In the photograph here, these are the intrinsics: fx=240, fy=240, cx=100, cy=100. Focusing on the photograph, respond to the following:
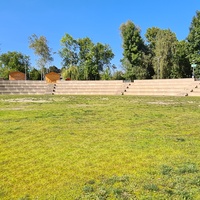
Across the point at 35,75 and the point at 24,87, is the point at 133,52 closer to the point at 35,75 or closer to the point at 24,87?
the point at 24,87

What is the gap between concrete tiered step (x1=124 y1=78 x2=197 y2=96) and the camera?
22414mm

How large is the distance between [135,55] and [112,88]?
17725mm

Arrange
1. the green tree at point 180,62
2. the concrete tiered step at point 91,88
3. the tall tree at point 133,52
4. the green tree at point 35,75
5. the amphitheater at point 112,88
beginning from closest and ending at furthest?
the amphitheater at point 112,88 < the concrete tiered step at point 91,88 < the green tree at point 180,62 < the tall tree at point 133,52 < the green tree at point 35,75

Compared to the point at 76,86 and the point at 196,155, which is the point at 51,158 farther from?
the point at 76,86

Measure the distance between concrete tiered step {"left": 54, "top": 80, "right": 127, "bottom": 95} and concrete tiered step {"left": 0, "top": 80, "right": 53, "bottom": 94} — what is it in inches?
A: 53.4

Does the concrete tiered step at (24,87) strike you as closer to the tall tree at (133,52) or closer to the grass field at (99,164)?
the tall tree at (133,52)

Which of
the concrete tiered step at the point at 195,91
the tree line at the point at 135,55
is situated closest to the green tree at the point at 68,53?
the tree line at the point at 135,55

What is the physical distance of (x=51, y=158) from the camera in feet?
12.8

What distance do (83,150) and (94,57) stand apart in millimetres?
51057

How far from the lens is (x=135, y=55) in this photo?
1689 inches

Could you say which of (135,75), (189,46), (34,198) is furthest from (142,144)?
(135,75)

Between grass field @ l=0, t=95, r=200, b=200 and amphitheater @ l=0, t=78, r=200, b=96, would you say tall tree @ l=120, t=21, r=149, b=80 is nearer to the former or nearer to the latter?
amphitheater @ l=0, t=78, r=200, b=96

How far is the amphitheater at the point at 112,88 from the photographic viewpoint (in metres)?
22.9

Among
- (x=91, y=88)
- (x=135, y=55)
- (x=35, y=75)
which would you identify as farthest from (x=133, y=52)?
(x=35, y=75)
